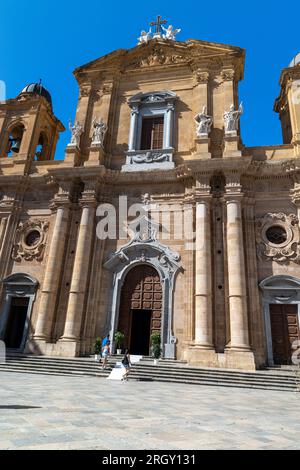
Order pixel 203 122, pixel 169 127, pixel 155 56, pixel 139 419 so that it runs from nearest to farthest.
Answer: pixel 139 419 → pixel 203 122 → pixel 169 127 → pixel 155 56

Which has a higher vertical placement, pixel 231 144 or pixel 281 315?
pixel 231 144

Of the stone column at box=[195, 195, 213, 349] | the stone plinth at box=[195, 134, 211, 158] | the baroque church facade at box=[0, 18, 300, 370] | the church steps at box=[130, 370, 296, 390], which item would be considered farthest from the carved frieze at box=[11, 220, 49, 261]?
the stone plinth at box=[195, 134, 211, 158]

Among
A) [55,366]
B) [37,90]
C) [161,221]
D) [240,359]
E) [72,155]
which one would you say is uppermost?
[37,90]

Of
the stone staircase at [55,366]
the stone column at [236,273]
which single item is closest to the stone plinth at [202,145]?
the stone column at [236,273]

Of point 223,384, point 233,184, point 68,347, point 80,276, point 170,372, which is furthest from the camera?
point 80,276

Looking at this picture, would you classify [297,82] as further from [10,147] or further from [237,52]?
[10,147]

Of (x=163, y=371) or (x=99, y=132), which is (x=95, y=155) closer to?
(x=99, y=132)

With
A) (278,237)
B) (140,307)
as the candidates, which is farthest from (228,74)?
(140,307)

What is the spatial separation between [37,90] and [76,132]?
689 centimetres

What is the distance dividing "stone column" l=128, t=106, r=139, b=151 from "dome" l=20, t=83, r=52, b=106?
24.7 feet

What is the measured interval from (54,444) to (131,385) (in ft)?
23.0

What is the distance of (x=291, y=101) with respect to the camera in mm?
18328

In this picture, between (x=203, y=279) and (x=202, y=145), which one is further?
(x=202, y=145)

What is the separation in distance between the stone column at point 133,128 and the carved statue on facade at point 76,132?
10.1 feet
